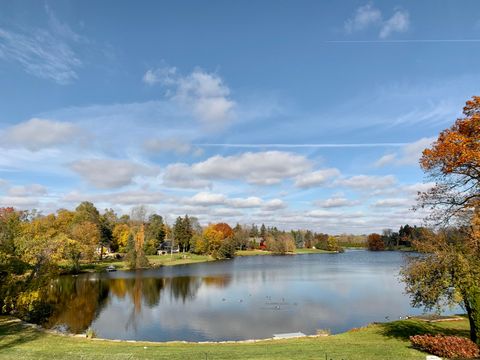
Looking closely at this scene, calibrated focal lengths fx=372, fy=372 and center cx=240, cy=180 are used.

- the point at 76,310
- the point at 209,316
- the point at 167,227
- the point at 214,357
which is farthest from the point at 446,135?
the point at 167,227

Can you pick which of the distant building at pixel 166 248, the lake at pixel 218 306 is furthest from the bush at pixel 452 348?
the distant building at pixel 166 248

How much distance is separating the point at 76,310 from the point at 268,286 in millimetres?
25530

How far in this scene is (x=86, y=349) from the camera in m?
15.3

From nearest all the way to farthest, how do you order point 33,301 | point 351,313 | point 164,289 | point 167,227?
point 33,301 → point 351,313 → point 164,289 → point 167,227

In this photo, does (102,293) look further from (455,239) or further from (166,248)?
(166,248)

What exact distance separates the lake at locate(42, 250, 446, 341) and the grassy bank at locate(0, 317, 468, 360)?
482 cm

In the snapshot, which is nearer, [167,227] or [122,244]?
[122,244]

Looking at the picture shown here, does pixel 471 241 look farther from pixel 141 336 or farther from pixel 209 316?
pixel 209 316

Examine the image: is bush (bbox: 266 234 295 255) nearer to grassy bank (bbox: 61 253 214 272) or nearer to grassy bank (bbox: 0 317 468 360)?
grassy bank (bbox: 61 253 214 272)

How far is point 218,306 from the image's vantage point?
36.4 meters

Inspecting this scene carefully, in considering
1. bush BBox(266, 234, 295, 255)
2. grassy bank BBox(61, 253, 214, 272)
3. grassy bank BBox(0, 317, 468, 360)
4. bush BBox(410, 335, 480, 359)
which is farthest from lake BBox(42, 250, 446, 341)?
bush BBox(266, 234, 295, 255)

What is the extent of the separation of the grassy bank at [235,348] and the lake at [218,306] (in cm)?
482

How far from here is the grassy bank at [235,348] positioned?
44.7 ft

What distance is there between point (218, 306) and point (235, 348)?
20.8 m
